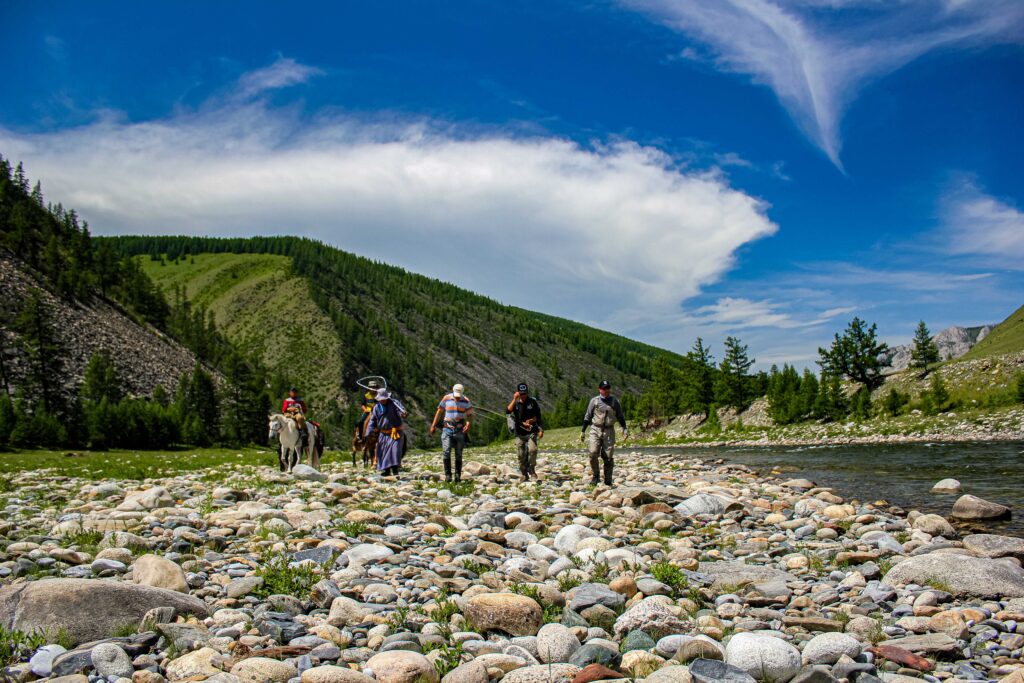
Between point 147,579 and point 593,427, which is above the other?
point 593,427

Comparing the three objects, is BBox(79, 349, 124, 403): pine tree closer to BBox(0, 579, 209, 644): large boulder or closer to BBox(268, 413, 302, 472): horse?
BBox(268, 413, 302, 472): horse

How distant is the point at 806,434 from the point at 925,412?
33.1 feet

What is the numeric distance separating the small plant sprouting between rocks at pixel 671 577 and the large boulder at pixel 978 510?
8319 millimetres

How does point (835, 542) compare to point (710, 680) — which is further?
point (835, 542)

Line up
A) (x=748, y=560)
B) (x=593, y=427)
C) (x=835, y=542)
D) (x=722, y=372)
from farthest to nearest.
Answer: (x=722, y=372), (x=593, y=427), (x=835, y=542), (x=748, y=560)

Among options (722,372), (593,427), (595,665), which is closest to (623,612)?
(595,665)

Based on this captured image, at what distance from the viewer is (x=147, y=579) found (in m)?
6.64

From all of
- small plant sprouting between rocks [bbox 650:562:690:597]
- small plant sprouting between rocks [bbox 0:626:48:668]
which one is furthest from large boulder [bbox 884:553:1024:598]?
small plant sprouting between rocks [bbox 0:626:48:668]

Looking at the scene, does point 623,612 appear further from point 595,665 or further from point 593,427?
point 593,427

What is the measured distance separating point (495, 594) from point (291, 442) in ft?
53.2

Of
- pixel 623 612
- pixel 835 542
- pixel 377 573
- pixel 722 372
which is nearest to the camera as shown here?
pixel 623 612

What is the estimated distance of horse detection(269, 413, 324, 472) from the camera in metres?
20.3

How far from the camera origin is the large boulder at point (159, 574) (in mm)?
6551

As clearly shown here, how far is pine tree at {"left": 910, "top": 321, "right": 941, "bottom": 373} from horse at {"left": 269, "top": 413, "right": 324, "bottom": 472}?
7140 centimetres
